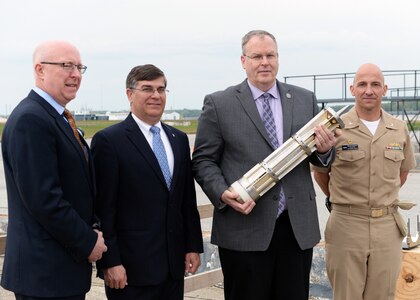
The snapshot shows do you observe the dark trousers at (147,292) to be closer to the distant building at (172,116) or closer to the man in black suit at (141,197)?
the man in black suit at (141,197)

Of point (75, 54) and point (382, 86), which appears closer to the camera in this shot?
point (75, 54)

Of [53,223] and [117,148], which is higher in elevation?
[117,148]

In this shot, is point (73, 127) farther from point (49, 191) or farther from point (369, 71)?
point (369, 71)

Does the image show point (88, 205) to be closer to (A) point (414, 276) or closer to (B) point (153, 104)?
(B) point (153, 104)

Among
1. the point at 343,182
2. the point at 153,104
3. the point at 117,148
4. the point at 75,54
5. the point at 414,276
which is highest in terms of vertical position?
the point at 75,54

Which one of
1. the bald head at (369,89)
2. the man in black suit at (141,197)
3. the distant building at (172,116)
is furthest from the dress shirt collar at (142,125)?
the distant building at (172,116)

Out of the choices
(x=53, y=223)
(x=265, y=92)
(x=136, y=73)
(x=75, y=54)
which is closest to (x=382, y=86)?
(x=265, y=92)

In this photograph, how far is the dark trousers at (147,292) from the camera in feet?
10.9

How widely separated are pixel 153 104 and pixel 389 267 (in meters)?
1.99

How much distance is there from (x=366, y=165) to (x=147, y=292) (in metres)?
1.70

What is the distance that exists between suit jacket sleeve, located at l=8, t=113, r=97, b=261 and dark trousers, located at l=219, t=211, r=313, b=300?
43.0 inches

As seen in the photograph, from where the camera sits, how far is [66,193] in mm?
2889

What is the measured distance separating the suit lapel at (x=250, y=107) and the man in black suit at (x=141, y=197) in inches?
18.2

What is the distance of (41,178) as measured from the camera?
270cm
